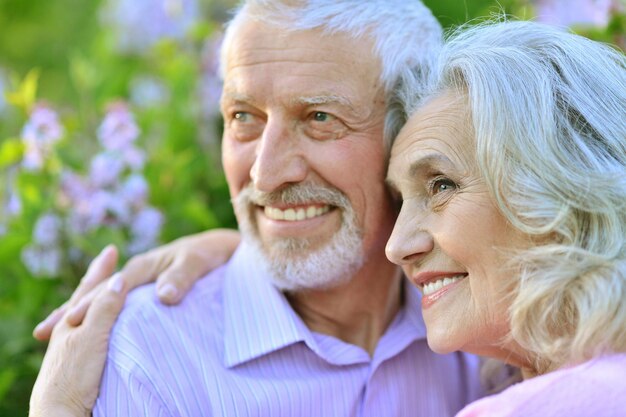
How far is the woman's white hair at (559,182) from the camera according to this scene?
207 centimetres

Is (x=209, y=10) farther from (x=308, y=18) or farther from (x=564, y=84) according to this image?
Result: (x=564, y=84)

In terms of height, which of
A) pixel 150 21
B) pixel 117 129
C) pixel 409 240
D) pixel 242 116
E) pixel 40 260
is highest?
pixel 242 116

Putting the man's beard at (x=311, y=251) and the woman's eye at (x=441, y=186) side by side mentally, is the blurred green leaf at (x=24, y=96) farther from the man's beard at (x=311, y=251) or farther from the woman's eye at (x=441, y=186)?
the woman's eye at (x=441, y=186)

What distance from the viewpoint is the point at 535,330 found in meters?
2.17

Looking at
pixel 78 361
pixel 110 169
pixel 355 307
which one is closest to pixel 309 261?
pixel 355 307

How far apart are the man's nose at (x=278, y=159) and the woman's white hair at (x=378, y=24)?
1.00 feet

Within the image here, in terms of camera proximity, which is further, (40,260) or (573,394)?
(40,260)

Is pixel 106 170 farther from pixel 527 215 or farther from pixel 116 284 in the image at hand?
pixel 527 215

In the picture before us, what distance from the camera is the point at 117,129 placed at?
3.66 metres

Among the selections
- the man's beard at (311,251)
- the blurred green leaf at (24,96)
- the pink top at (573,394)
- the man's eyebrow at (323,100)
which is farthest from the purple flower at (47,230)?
the pink top at (573,394)

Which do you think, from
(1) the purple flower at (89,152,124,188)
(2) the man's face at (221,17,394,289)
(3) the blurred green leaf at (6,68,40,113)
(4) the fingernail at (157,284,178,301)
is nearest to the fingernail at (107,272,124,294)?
(4) the fingernail at (157,284,178,301)

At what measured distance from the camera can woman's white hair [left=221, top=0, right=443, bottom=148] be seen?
268cm

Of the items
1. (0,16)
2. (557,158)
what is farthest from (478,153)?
(0,16)

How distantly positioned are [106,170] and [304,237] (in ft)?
4.09
